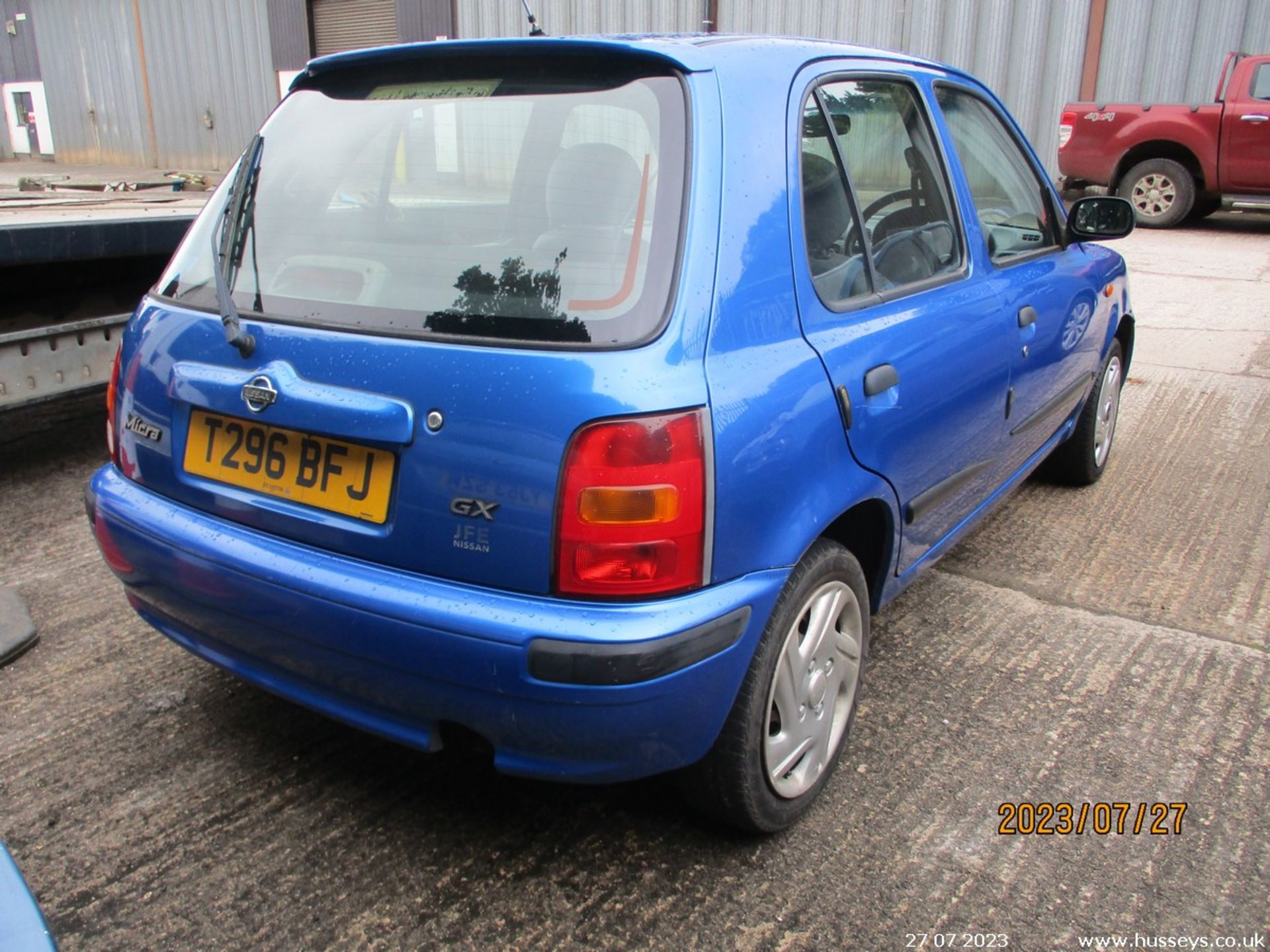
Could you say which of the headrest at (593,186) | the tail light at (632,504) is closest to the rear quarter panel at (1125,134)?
the headrest at (593,186)

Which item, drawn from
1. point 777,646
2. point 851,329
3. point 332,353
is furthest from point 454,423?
point 851,329

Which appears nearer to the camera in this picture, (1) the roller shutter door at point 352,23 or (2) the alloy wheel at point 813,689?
(2) the alloy wheel at point 813,689

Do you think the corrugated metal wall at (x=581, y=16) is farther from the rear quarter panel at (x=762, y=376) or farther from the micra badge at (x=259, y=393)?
the micra badge at (x=259, y=393)

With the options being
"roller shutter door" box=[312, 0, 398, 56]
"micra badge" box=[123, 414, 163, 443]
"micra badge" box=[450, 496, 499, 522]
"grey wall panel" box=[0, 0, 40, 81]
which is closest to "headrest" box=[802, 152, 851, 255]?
"micra badge" box=[450, 496, 499, 522]


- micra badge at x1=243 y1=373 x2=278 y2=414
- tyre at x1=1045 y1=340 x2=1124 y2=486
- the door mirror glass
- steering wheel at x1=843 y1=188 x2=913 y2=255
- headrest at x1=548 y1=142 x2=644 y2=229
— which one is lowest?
tyre at x1=1045 y1=340 x2=1124 y2=486

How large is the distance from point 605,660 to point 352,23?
724 inches

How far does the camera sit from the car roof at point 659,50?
201 cm

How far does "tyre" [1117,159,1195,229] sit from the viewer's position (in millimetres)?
11477

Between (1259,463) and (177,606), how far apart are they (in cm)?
455

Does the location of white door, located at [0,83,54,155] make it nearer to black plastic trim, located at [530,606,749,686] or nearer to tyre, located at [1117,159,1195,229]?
tyre, located at [1117,159,1195,229]

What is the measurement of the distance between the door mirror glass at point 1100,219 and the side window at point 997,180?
0.11 metres

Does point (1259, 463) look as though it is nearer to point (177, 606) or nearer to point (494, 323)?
point (494, 323)

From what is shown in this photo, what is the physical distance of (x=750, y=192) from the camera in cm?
201

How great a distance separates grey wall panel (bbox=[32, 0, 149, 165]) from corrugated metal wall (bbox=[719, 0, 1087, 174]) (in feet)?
45.4
